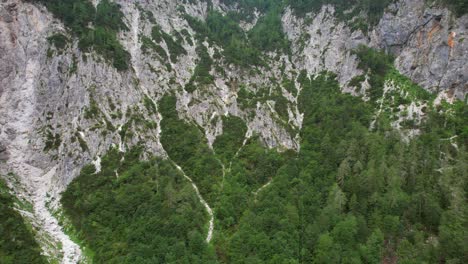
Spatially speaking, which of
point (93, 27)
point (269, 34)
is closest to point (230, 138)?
point (93, 27)

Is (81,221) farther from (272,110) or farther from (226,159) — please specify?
(272,110)

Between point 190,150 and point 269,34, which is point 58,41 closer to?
point 190,150

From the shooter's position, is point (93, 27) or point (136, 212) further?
point (93, 27)

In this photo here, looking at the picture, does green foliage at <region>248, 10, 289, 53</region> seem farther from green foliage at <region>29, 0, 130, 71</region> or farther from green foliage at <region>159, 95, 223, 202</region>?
green foliage at <region>159, 95, 223, 202</region>

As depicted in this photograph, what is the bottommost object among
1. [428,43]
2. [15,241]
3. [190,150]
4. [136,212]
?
[15,241]

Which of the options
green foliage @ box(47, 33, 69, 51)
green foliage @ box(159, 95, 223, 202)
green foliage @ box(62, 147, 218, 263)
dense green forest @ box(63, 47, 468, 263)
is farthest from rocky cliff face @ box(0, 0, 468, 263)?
dense green forest @ box(63, 47, 468, 263)

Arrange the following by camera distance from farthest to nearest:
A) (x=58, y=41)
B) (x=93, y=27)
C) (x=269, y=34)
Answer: (x=269, y=34)
(x=93, y=27)
(x=58, y=41)

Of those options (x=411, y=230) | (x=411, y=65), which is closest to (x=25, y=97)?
(x=411, y=230)

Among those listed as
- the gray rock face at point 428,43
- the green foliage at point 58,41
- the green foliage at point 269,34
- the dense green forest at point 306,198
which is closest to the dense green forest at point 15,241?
the dense green forest at point 306,198

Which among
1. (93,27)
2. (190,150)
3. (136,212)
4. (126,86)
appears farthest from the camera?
(93,27)
